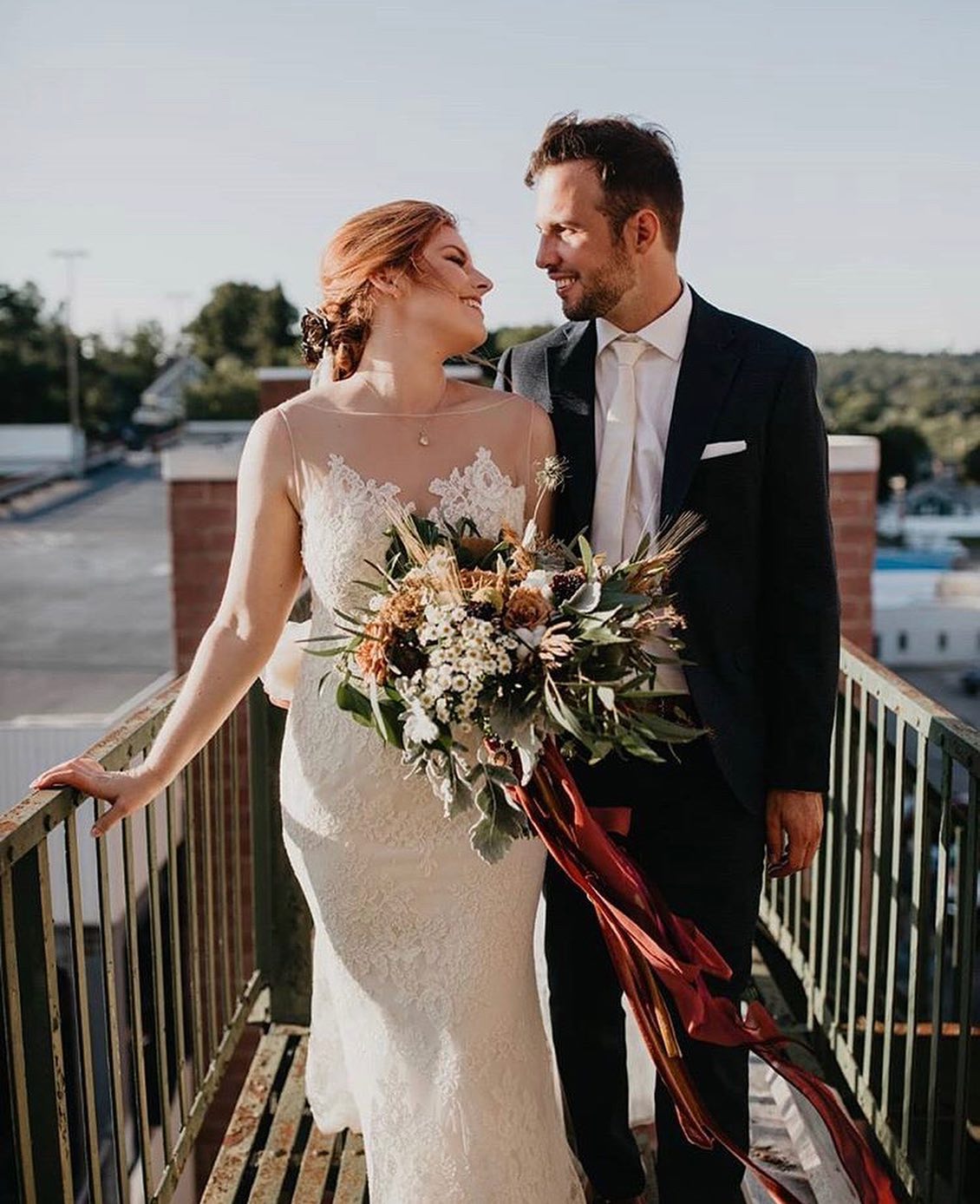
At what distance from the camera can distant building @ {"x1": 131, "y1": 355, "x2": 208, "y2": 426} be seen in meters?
70.2

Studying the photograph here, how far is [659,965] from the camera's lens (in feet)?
7.14

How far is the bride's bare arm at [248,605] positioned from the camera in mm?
2396

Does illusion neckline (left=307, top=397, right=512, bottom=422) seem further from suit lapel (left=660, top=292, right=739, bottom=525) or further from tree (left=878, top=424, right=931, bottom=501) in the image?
tree (left=878, top=424, right=931, bottom=501)

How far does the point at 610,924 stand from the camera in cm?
222

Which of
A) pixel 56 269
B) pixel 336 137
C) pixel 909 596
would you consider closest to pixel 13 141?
pixel 56 269

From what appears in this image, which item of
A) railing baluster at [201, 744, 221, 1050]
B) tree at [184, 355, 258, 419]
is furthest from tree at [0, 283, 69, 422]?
railing baluster at [201, 744, 221, 1050]

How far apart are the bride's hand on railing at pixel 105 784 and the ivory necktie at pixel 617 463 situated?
2.86 feet

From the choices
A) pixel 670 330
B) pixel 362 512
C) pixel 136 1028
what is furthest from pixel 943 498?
pixel 136 1028

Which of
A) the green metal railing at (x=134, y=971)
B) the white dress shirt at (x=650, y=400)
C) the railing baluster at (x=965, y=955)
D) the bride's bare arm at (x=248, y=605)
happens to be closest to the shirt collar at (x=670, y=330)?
the white dress shirt at (x=650, y=400)

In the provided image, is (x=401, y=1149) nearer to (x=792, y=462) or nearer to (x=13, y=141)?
(x=792, y=462)

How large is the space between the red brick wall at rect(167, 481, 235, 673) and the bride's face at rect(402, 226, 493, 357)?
454cm

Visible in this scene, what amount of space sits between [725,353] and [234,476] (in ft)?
15.7

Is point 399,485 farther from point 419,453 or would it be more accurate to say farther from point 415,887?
point 415,887

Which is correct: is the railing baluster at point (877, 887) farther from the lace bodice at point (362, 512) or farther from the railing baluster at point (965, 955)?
the lace bodice at point (362, 512)
